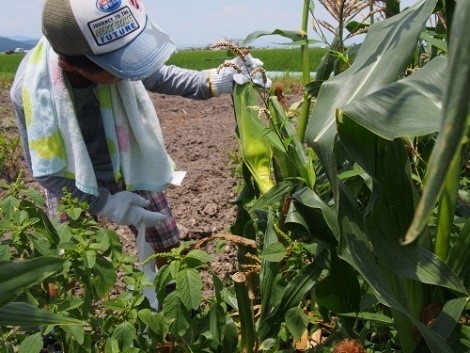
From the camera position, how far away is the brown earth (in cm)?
249

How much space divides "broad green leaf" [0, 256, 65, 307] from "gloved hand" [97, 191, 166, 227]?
111cm

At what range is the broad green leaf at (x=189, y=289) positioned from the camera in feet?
3.33

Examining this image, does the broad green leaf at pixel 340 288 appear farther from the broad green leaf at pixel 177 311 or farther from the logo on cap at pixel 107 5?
the logo on cap at pixel 107 5

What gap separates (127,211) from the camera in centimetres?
177

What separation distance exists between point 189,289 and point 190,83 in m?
1.07

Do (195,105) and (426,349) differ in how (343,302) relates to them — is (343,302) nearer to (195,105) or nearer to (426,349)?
(426,349)

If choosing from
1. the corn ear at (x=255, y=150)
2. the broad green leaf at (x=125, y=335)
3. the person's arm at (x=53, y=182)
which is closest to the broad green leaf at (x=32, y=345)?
the broad green leaf at (x=125, y=335)

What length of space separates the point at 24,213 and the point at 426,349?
669 millimetres

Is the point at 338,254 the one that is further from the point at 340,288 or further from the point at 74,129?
the point at 74,129

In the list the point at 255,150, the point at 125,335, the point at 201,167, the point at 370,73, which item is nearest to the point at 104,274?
the point at 125,335

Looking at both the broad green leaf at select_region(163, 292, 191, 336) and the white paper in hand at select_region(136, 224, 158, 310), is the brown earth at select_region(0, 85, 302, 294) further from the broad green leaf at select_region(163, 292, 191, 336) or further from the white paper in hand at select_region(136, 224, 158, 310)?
the broad green leaf at select_region(163, 292, 191, 336)

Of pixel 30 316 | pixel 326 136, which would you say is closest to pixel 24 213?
pixel 30 316

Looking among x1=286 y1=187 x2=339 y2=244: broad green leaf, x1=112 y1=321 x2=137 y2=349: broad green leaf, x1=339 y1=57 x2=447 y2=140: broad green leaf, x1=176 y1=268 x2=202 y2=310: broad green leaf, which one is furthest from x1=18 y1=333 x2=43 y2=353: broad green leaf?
x1=339 y1=57 x2=447 y2=140: broad green leaf

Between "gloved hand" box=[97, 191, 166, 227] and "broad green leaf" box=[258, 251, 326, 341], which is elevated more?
"broad green leaf" box=[258, 251, 326, 341]
